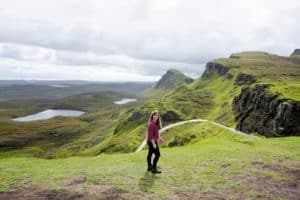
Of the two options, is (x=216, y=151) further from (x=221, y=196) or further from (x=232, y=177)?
(x=221, y=196)

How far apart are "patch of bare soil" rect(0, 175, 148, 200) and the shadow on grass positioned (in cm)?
122

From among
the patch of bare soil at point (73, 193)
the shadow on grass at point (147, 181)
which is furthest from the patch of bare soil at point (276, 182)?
the patch of bare soil at point (73, 193)

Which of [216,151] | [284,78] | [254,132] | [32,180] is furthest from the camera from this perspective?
[284,78]

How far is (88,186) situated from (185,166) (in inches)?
327

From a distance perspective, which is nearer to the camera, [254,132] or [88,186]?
[88,186]

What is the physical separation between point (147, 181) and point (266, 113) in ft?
261

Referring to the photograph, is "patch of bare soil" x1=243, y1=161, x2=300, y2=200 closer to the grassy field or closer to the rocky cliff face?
the grassy field

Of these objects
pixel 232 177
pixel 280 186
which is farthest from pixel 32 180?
pixel 280 186

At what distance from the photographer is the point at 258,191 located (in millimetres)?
22359

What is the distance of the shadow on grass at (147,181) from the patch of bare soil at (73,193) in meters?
1.22

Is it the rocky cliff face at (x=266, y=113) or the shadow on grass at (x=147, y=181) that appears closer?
the shadow on grass at (x=147, y=181)

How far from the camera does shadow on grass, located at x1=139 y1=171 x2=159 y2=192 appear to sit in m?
21.9

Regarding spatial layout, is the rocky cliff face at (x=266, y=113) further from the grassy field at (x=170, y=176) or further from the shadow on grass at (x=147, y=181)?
the shadow on grass at (x=147, y=181)

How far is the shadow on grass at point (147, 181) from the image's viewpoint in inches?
861
